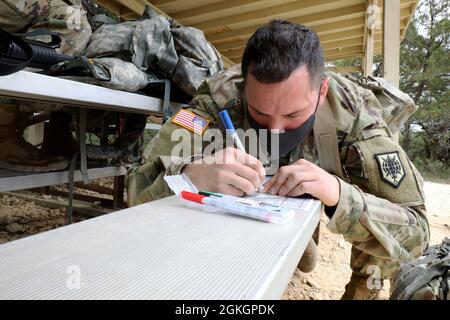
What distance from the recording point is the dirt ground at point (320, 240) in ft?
5.52

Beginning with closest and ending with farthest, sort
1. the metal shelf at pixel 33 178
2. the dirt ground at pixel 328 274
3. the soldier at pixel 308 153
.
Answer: the soldier at pixel 308 153 → the metal shelf at pixel 33 178 → the dirt ground at pixel 328 274

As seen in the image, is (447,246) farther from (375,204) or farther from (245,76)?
(245,76)

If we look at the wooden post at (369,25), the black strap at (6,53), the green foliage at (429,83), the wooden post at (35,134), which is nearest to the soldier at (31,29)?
the black strap at (6,53)

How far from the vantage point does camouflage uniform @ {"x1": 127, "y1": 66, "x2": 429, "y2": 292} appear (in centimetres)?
80

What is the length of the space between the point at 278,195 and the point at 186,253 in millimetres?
399

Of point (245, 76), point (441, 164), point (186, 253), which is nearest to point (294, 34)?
point (245, 76)

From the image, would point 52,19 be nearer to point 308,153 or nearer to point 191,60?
point 191,60

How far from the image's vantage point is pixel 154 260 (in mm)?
358

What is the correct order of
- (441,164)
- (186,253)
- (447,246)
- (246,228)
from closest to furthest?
(186,253)
(246,228)
(447,246)
(441,164)

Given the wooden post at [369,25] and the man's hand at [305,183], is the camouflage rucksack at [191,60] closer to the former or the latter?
the man's hand at [305,183]

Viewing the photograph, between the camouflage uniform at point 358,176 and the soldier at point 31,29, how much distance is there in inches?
21.9

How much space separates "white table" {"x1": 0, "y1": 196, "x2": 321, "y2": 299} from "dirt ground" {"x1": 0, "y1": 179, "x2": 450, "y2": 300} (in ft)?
4.22

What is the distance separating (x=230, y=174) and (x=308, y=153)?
510 mm
